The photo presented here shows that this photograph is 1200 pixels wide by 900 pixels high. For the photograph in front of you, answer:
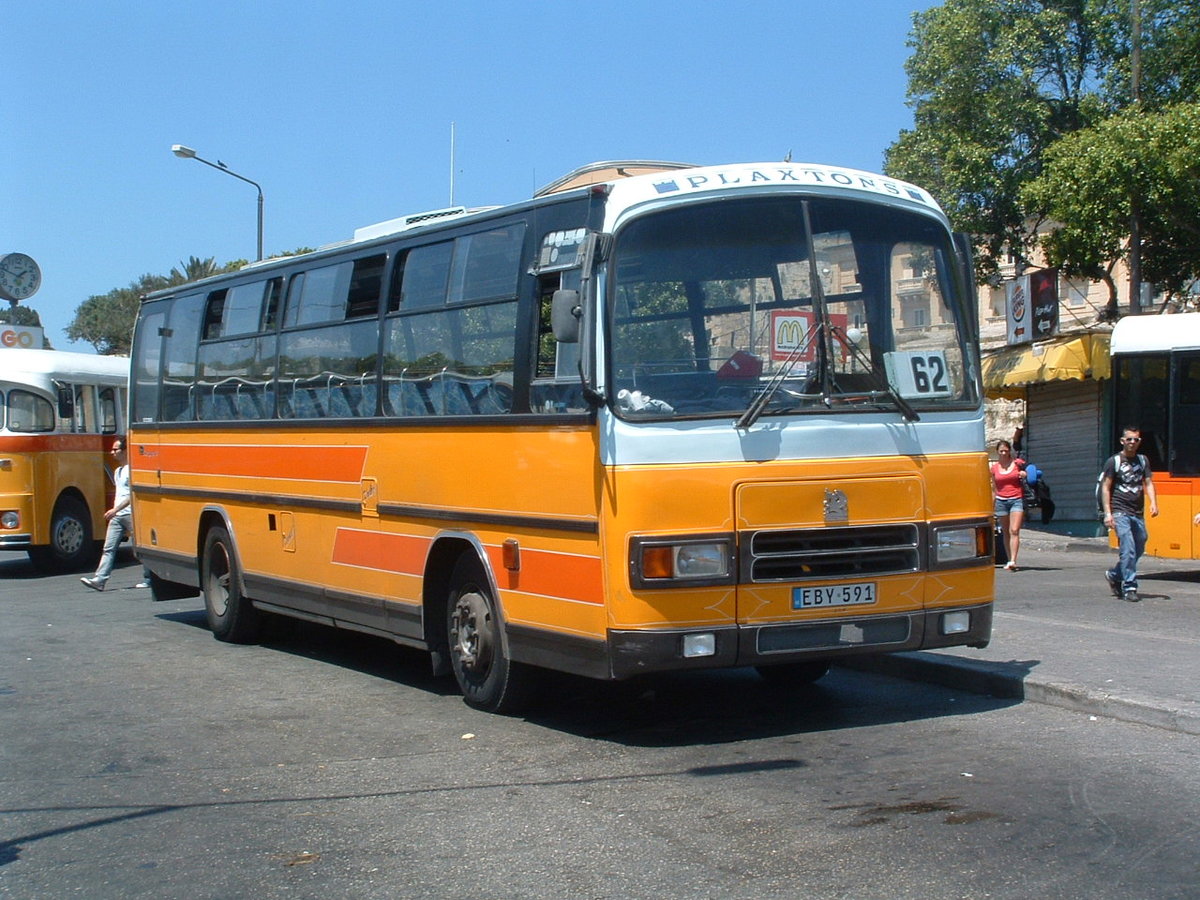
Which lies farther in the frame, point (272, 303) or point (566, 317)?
point (272, 303)

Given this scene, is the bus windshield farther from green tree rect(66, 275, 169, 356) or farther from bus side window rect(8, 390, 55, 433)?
green tree rect(66, 275, 169, 356)

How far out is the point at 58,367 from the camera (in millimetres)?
20703

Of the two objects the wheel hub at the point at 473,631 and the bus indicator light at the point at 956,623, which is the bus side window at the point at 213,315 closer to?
the wheel hub at the point at 473,631

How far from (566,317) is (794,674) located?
11.0 feet

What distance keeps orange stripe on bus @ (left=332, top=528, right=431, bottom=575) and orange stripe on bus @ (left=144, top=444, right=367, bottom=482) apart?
436mm

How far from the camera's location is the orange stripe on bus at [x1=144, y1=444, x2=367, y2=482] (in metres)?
10.2

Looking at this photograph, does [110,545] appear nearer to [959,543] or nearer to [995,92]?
[959,543]

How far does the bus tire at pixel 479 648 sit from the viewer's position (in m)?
8.41

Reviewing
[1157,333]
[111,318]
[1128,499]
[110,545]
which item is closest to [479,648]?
[1128,499]

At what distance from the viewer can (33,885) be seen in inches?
214

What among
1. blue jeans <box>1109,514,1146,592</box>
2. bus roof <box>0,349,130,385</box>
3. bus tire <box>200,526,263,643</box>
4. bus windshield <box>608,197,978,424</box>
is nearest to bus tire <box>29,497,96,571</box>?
bus roof <box>0,349,130,385</box>

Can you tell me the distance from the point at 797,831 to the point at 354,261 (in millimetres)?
6119

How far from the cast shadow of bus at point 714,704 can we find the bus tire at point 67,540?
11352 mm

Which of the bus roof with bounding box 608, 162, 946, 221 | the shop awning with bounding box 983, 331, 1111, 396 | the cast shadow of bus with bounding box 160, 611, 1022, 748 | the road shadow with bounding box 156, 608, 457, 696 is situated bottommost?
the road shadow with bounding box 156, 608, 457, 696
